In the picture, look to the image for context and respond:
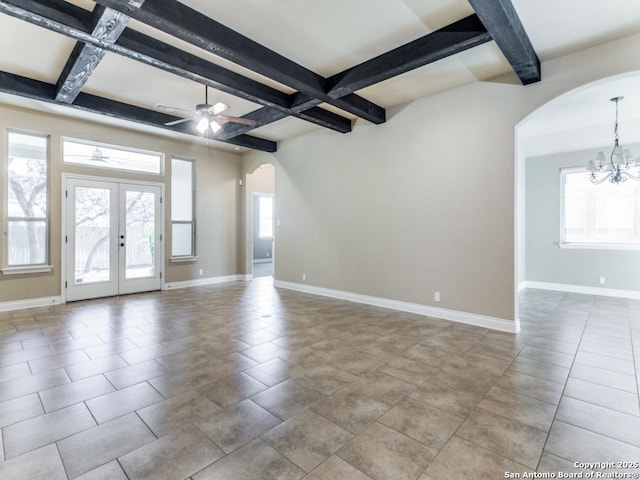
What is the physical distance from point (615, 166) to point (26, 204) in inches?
381

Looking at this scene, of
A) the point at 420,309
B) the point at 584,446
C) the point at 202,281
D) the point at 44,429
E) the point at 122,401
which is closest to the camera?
the point at 584,446

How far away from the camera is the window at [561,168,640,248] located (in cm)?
Answer: 608

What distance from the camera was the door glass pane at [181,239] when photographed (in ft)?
23.2

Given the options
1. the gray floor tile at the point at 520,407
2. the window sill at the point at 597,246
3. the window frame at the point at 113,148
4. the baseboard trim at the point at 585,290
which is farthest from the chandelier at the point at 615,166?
the window frame at the point at 113,148

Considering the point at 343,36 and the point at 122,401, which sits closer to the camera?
the point at 122,401

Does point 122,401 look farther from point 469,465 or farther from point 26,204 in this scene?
point 26,204

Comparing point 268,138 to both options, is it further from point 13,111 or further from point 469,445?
point 469,445

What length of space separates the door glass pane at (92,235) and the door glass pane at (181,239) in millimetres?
1284

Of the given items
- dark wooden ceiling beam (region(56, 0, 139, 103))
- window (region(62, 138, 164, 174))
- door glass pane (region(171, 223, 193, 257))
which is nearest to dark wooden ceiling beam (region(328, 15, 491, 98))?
dark wooden ceiling beam (region(56, 0, 139, 103))

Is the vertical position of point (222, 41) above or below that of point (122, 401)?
above

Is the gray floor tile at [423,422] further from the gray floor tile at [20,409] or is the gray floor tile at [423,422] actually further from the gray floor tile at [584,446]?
the gray floor tile at [20,409]

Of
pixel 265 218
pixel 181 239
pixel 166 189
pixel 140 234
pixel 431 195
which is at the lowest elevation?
pixel 181 239

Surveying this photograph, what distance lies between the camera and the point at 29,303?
522 centimetres

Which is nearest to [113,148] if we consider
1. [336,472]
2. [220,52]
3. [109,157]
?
[109,157]
